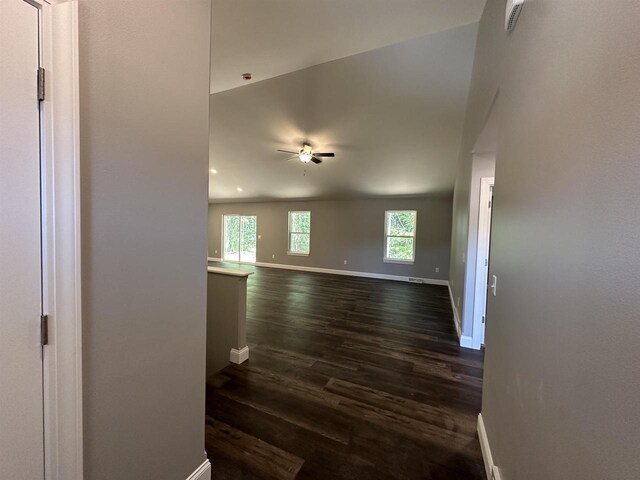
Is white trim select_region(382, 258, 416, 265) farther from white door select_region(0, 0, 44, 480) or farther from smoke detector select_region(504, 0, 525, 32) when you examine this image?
white door select_region(0, 0, 44, 480)

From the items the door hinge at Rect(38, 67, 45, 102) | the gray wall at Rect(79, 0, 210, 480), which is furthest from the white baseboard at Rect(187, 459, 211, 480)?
the door hinge at Rect(38, 67, 45, 102)

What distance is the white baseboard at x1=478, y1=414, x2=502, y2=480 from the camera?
1309 mm

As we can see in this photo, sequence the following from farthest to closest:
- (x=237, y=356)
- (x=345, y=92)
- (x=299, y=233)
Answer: (x=299, y=233)
(x=345, y=92)
(x=237, y=356)

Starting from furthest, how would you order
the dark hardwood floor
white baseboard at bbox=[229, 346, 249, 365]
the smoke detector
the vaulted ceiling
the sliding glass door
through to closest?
1. the sliding glass door
2. white baseboard at bbox=[229, 346, 249, 365]
3. the vaulted ceiling
4. the dark hardwood floor
5. the smoke detector

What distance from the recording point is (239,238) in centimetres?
1003

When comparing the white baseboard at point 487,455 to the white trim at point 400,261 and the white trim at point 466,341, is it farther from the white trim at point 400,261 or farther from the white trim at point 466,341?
the white trim at point 400,261

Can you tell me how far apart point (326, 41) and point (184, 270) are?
7.99ft

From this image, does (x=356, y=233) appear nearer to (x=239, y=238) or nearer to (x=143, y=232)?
(x=239, y=238)

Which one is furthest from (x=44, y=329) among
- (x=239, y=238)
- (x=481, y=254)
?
(x=239, y=238)

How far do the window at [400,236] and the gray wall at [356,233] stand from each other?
13 centimetres

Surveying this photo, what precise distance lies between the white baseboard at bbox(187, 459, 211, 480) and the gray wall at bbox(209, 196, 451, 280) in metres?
6.82

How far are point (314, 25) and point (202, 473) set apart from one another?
3.15 m

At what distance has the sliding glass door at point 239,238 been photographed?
976cm

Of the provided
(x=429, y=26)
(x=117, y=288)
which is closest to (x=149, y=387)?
(x=117, y=288)
